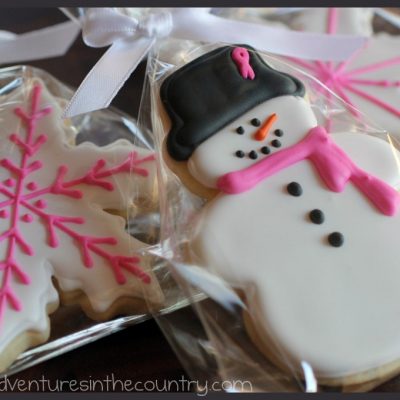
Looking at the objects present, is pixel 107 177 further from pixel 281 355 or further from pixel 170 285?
pixel 281 355

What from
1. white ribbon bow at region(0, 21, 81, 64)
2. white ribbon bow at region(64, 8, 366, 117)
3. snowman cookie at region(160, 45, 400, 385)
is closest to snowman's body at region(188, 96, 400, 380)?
snowman cookie at region(160, 45, 400, 385)

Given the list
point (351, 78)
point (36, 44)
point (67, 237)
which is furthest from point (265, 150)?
point (36, 44)

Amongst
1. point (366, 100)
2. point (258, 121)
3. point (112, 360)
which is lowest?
point (112, 360)

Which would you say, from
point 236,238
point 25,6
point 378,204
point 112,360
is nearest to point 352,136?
point 378,204

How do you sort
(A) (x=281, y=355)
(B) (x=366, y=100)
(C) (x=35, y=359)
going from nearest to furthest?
(A) (x=281, y=355) → (C) (x=35, y=359) → (B) (x=366, y=100)

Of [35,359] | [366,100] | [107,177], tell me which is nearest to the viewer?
[35,359]

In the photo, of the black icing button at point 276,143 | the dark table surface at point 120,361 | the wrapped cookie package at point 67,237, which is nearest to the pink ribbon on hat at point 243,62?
the black icing button at point 276,143

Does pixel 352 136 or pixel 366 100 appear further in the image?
pixel 366 100
